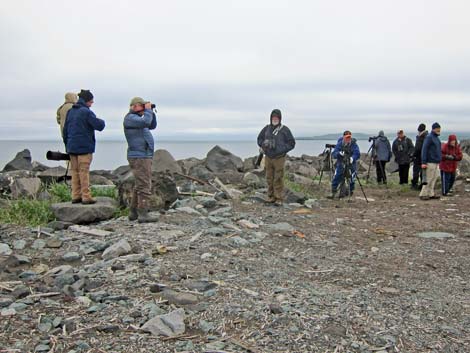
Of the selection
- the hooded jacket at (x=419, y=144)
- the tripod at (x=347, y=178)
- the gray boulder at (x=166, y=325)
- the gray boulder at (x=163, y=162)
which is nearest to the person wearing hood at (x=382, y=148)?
the hooded jacket at (x=419, y=144)

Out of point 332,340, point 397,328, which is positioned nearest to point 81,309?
point 332,340

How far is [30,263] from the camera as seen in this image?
229 inches

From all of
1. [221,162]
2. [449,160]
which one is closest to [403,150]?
[449,160]

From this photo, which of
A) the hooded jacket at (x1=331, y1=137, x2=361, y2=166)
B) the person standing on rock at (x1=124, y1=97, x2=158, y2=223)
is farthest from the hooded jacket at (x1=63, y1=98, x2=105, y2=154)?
the hooded jacket at (x1=331, y1=137, x2=361, y2=166)

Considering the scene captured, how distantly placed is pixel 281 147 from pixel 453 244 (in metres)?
4.06

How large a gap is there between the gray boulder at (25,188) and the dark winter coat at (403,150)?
440 inches

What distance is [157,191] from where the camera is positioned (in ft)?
30.3

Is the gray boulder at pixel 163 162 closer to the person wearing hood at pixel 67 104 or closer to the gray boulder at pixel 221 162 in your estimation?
the gray boulder at pixel 221 162

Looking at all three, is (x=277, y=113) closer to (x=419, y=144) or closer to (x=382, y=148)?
(x=419, y=144)

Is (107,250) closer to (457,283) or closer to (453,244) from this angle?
(457,283)

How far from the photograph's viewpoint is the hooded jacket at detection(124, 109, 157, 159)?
7.54m

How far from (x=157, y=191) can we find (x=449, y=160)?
8713mm

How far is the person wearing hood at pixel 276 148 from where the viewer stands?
1023cm

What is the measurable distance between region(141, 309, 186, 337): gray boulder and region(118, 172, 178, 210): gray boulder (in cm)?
496
